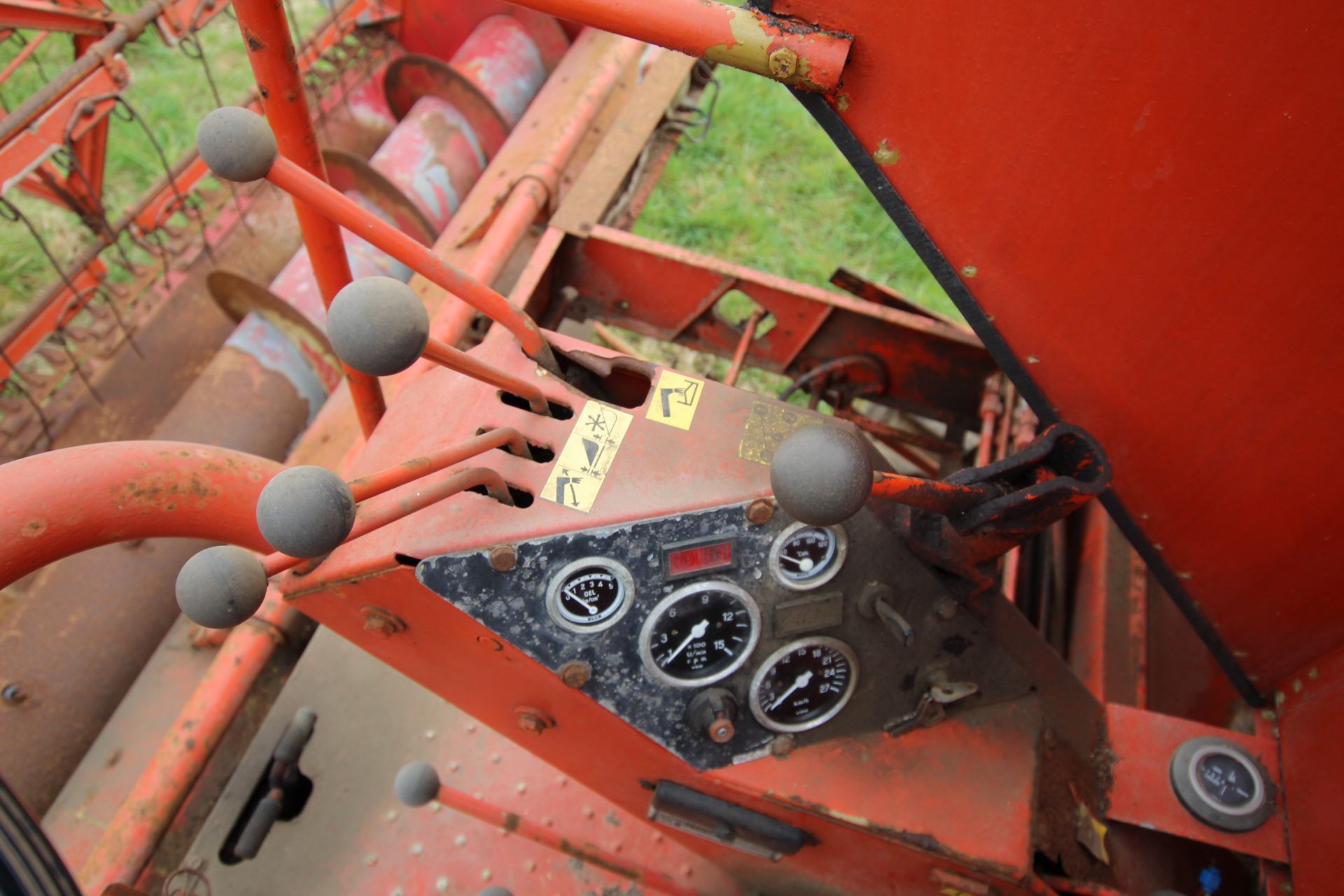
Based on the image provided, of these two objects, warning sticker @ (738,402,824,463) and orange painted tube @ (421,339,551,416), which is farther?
warning sticker @ (738,402,824,463)

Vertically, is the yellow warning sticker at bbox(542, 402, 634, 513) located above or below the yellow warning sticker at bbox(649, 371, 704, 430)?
below

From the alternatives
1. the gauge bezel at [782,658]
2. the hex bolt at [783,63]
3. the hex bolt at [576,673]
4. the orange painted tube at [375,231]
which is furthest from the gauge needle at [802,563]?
the hex bolt at [783,63]

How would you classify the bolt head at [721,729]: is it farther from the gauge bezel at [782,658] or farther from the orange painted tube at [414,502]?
the orange painted tube at [414,502]

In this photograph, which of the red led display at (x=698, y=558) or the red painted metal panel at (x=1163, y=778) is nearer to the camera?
the red led display at (x=698, y=558)

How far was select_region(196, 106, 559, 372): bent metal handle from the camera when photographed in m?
1.08

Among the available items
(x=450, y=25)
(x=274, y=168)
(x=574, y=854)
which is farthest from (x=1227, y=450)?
(x=450, y=25)

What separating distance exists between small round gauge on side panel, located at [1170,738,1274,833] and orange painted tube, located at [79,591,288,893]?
1.73m

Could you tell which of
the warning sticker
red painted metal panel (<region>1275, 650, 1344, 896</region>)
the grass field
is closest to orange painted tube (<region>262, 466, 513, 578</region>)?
the warning sticker

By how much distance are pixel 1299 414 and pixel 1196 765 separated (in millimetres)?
644

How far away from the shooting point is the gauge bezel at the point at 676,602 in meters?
1.34

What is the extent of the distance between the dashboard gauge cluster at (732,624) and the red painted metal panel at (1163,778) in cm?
29

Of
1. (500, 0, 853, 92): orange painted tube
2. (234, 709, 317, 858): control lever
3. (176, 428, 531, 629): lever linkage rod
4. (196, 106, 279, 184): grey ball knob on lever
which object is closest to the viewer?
(176, 428, 531, 629): lever linkage rod

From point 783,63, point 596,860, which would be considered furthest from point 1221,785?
point 783,63

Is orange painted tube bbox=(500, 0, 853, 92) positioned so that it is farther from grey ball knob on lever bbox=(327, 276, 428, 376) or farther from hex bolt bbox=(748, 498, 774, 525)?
hex bolt bbox=(748, 498, 774, 525)
